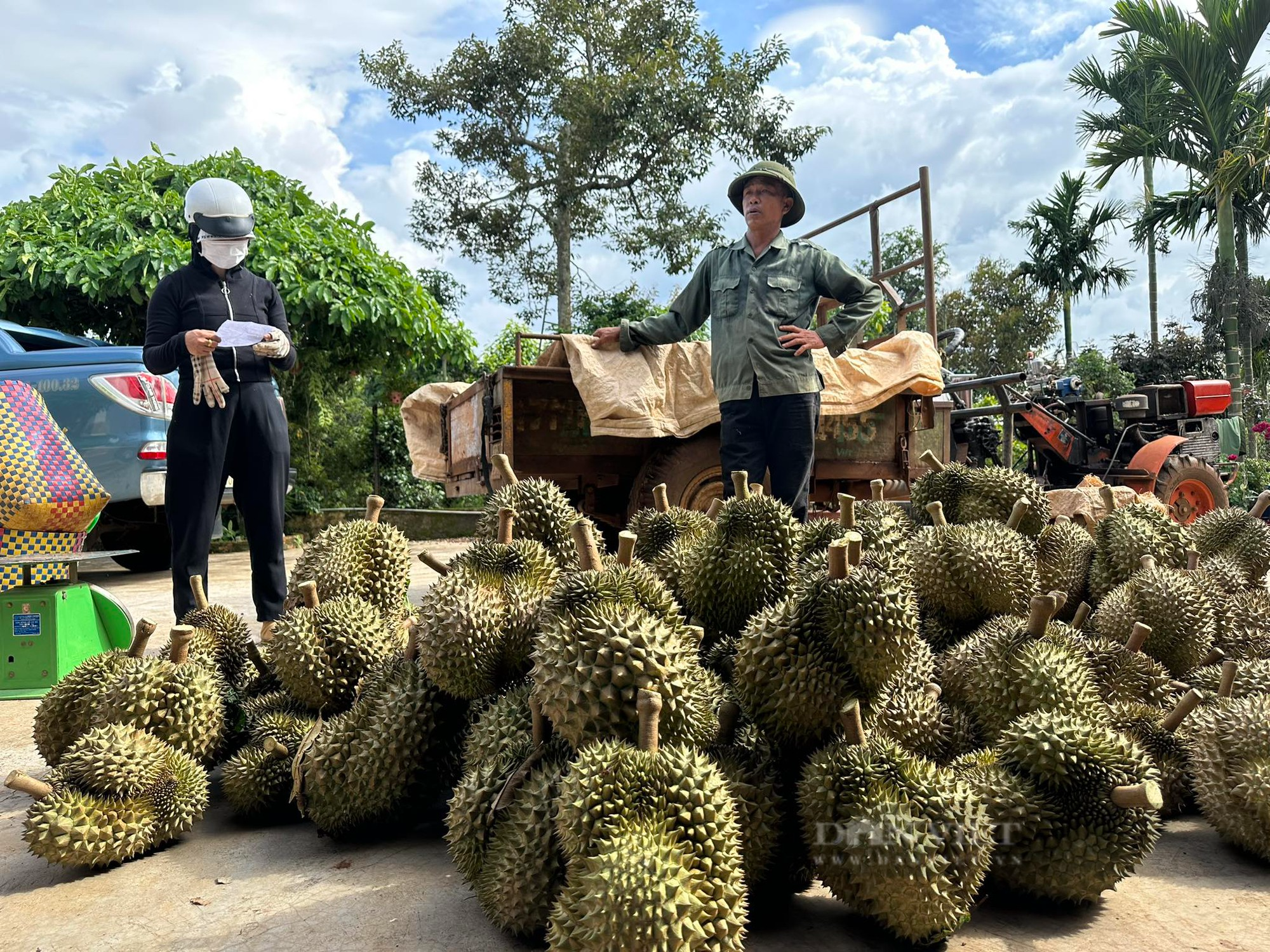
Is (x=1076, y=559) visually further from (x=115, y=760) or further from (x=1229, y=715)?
(x=115, y=760)

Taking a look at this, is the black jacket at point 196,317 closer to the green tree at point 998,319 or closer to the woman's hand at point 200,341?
the woman's hand at point 200,341

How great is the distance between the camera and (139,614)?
6617mm

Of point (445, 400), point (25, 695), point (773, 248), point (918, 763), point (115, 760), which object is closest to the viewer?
point (918, 763)

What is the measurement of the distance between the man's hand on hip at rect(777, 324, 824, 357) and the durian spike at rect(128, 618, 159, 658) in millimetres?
3171

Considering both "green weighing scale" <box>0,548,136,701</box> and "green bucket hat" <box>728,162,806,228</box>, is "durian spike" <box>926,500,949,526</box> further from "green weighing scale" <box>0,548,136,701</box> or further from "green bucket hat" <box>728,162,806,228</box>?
"green weighing scale" <box>0,548,136,701</box>

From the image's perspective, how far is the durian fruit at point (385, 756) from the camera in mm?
2227

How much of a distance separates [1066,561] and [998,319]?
2995 cm

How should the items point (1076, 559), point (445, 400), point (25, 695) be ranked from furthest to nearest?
point (445, 400) < point (25, 695) < point (1076, 559)

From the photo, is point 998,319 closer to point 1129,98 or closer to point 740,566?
point 1129,98

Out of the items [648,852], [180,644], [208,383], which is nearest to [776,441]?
[208,383]

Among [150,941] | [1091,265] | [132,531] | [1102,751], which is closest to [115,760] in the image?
[150,941]

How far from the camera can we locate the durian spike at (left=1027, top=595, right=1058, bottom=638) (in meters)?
2.28

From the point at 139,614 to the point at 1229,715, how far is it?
6.77 metres

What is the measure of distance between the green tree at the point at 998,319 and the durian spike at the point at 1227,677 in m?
28.9
